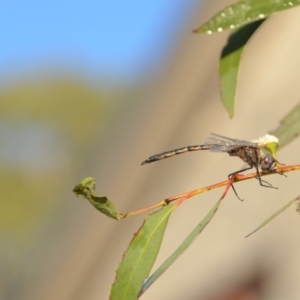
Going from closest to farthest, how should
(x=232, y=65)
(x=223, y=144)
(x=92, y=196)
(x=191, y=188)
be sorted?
(x=92, y=196)
(x=223, y=144)
(x=232, y=65)
(x=191, y=188)

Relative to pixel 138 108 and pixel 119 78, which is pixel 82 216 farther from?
pixel 119 78

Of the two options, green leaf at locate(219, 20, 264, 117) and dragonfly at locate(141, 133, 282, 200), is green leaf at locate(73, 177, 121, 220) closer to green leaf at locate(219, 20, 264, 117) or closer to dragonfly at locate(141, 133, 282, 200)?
dragonfly at locate(141, 133, 282, 200)

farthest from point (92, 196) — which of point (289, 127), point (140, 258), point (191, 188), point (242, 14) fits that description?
point (191, 188)

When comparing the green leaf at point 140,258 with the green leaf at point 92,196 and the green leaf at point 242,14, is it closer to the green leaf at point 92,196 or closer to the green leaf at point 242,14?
the green leaf at point 92,196

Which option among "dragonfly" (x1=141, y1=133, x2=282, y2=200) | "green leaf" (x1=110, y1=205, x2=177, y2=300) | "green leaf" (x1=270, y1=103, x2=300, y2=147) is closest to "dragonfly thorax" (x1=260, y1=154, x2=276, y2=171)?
"dragonfly" (x1=141, y1=133, x2=282, y2=200)

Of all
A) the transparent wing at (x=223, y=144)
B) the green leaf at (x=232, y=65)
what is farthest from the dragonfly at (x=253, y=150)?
the green leaf at (x=232, y=65)

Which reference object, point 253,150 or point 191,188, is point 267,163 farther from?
point 191,188
